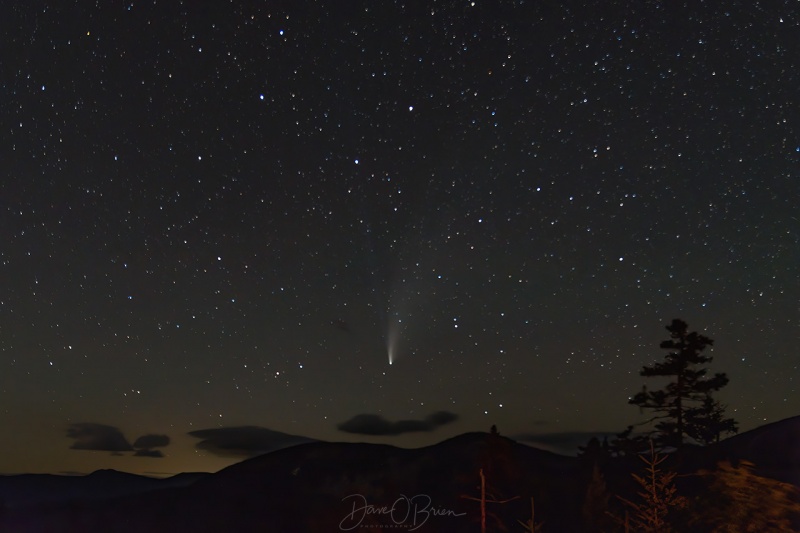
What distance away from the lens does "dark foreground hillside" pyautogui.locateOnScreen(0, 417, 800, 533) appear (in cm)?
7275

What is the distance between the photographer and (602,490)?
49.7m

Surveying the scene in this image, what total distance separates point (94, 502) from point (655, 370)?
17398 cm

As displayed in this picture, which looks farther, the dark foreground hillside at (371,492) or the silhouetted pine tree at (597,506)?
the dark foreground hillside at (371,492)

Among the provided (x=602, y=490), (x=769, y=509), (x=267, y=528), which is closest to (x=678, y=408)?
(x=602, y=490)

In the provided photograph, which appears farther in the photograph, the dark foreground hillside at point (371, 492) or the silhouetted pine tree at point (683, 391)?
the dark foreground hillside at point (371, 492)

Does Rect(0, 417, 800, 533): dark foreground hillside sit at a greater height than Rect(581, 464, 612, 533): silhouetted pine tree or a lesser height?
greater

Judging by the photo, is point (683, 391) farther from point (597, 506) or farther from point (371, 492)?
point (371, 492)

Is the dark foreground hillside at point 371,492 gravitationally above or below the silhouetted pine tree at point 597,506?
above

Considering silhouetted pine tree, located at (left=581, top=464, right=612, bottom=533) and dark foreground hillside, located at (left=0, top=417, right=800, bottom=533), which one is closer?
silhouetted pine tree, located at (left=581, top=464, right=612, bottom=533)

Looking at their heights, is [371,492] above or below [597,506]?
above

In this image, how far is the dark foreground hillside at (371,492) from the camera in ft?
239

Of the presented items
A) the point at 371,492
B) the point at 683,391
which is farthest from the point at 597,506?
the point at 371,492

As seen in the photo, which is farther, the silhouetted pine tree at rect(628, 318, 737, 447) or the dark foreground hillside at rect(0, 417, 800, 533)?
the dark foreground hillside at rect(0, 417, 800, 533)

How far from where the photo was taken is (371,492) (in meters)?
139
